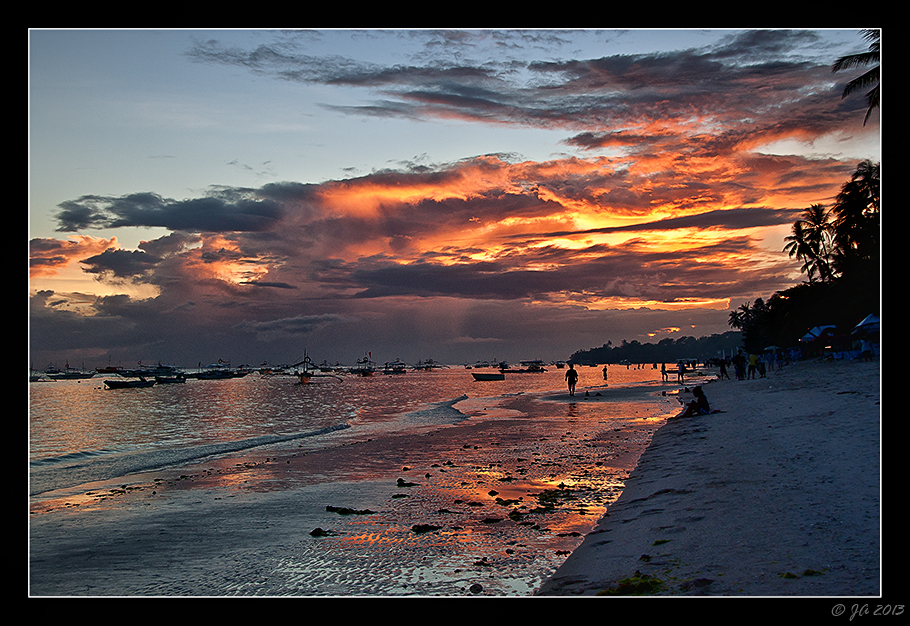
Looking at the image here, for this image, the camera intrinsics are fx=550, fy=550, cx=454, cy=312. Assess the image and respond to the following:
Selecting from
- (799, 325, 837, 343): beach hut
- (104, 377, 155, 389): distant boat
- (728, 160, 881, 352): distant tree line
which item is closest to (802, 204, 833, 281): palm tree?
(728, 160, 881, 352): distant tree line

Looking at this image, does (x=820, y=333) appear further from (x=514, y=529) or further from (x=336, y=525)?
(x=336, y=525)

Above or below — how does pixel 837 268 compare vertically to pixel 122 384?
above

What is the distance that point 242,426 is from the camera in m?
36.8

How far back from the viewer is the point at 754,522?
7809 mm

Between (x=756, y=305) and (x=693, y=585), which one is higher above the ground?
(x=756, y=305)

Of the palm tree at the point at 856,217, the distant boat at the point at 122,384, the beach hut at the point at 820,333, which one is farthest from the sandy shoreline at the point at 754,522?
the distant boat at the point at 122,384

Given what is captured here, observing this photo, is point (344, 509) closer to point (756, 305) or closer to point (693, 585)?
point (693, 585)

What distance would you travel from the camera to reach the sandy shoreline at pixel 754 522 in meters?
6.04

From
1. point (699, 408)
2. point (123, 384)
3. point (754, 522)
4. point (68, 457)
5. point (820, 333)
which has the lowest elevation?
point (123, 384)

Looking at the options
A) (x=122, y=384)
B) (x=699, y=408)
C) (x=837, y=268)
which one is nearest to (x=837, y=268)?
(x=837, y=268)
